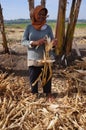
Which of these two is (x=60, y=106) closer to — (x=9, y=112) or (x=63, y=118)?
(x=63, y=118)

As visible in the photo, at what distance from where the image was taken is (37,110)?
5449 mm

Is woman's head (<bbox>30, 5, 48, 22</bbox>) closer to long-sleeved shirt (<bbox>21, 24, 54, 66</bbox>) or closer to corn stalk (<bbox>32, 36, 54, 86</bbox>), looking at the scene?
long-sleeved shirt (<bbox>21, 24, 54, 66</bbox>)

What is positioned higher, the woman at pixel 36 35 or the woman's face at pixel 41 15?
the woman's face at pixel 41 15

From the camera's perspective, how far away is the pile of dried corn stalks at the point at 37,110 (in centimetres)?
504

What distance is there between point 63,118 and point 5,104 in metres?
0.93

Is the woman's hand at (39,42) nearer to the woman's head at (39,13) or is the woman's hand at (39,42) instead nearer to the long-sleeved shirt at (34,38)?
the long-sleeved shirt at (34,38)

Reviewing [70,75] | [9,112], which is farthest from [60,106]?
[70,75]

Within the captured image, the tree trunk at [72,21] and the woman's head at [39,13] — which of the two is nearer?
the woman's head at [39,13]

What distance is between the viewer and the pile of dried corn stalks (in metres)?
5.04

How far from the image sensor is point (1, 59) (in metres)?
9.48

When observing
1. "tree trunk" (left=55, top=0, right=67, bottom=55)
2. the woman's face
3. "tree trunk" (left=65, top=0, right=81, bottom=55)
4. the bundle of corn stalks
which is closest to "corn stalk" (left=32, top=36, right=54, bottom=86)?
the bundle of corn stalks

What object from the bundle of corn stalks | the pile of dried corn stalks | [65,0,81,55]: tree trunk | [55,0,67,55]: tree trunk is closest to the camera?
the pile of dried corn stalks

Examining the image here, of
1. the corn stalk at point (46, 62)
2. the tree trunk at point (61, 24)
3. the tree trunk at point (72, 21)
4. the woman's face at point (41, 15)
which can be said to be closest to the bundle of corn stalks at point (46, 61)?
the corn stalk at point (46, 62)

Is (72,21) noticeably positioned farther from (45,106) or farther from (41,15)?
(45,106)
